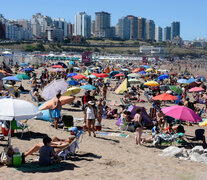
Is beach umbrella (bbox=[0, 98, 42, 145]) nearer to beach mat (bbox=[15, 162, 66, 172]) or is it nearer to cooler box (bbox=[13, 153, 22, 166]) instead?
cooler box (bbox=[13, 153, 22, 166])

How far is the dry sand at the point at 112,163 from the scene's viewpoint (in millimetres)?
5434

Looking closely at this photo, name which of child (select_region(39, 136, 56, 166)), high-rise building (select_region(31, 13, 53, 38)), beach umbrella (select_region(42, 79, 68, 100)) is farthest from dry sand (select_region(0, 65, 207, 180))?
high-rise building (select_region(31, 13, 53, 38))

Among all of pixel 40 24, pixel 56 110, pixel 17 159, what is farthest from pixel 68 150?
pixel 40 24

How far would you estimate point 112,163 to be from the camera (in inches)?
245

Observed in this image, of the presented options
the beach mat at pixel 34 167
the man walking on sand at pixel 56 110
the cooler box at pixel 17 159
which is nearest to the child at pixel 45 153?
the beach mat at pixel 34 167

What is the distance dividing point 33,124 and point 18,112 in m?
3.61

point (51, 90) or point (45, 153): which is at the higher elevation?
point (51, 90)

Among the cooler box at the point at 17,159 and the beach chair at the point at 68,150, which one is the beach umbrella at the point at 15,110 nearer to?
the cooler box at the point at 17,159

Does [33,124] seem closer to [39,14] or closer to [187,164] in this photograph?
[187,164]

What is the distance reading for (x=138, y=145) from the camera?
7797mm

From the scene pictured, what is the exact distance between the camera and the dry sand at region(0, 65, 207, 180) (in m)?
5.43

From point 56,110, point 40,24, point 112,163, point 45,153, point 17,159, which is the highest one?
point 40,24

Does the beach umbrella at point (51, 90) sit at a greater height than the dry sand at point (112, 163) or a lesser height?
greater

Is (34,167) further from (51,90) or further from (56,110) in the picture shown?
(51,90)
